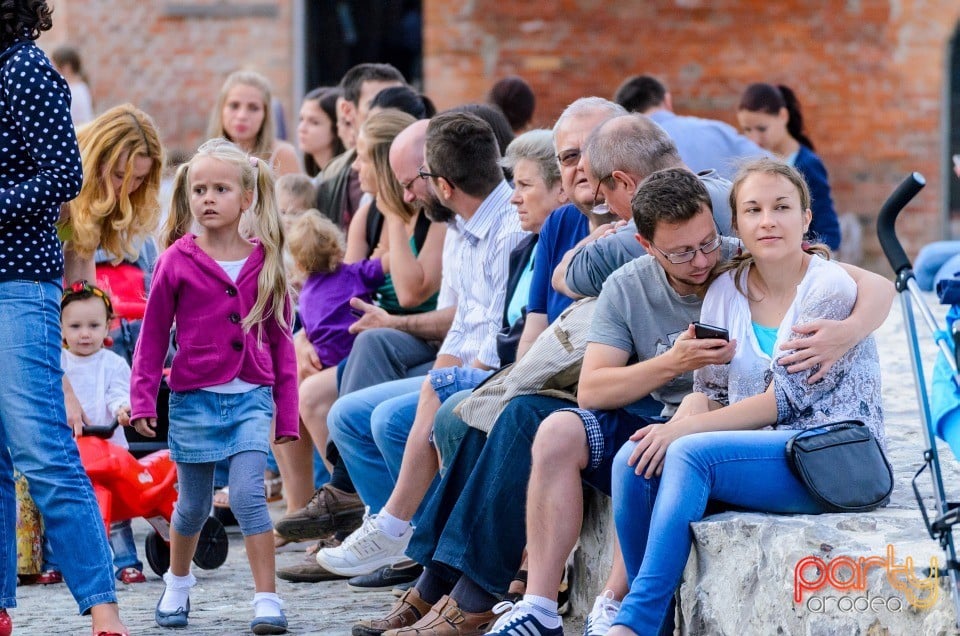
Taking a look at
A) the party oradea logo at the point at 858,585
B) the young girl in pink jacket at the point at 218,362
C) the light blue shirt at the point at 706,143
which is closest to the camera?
the party oradea logo at the point at 858,585

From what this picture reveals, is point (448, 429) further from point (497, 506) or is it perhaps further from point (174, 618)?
point (174, 618)

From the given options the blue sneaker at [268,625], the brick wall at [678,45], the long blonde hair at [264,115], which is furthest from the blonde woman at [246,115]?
the brick wall at [678,45]

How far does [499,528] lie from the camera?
444 centimetres

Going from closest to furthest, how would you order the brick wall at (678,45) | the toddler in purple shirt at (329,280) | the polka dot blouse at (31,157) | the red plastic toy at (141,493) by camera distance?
the polka dot blouse at (31,157)
the red plastic toy at (141,493)
the toddler in purple shirt at (329,280)
the brick wall at (678,45)

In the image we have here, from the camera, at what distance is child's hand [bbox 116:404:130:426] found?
5.73 metres

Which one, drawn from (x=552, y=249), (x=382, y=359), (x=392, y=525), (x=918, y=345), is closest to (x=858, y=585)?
(x=918, y=345)

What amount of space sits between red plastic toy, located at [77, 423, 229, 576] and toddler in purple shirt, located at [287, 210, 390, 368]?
904 mm

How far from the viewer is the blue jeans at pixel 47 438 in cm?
418

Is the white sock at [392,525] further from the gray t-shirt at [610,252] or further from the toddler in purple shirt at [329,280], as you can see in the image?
the toddler in purple shirt at [329,280]

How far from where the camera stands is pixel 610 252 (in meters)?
4.52

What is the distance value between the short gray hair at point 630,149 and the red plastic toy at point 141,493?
2.15 m

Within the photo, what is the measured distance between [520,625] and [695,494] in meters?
0.67

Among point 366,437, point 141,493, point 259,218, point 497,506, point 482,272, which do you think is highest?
point 259,218

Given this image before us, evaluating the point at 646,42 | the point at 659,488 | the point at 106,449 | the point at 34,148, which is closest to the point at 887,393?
the point at 659,488
